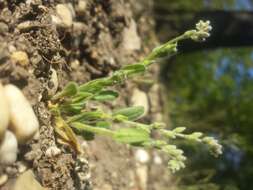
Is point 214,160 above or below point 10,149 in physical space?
below

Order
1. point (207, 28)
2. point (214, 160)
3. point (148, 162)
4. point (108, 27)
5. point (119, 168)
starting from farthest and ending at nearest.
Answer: point (214, 160) < point (148, 162) < point (108, 27) < point (119, 168) < point (207, 28)

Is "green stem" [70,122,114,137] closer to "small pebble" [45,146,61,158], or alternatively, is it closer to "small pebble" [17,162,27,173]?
"small pebble" [45,146,61,158]

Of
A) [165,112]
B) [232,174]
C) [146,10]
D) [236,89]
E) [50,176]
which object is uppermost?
[146,10]

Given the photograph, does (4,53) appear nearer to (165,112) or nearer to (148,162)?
(148,162)

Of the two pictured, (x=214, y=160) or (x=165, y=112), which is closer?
(x=165, y=112)

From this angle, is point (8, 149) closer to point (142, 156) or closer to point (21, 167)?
point (21, 167)

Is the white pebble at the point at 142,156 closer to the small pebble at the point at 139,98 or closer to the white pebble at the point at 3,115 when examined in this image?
the small pebble at the point at 139,98

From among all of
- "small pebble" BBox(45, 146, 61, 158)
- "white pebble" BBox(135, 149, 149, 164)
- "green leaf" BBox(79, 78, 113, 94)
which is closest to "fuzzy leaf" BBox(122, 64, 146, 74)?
"green leaf" BBox(79, 78, 113, 94)

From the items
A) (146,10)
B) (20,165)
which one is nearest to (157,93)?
(146,10)

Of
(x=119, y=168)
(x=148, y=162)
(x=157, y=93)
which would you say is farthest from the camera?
(x=157, y=93)
